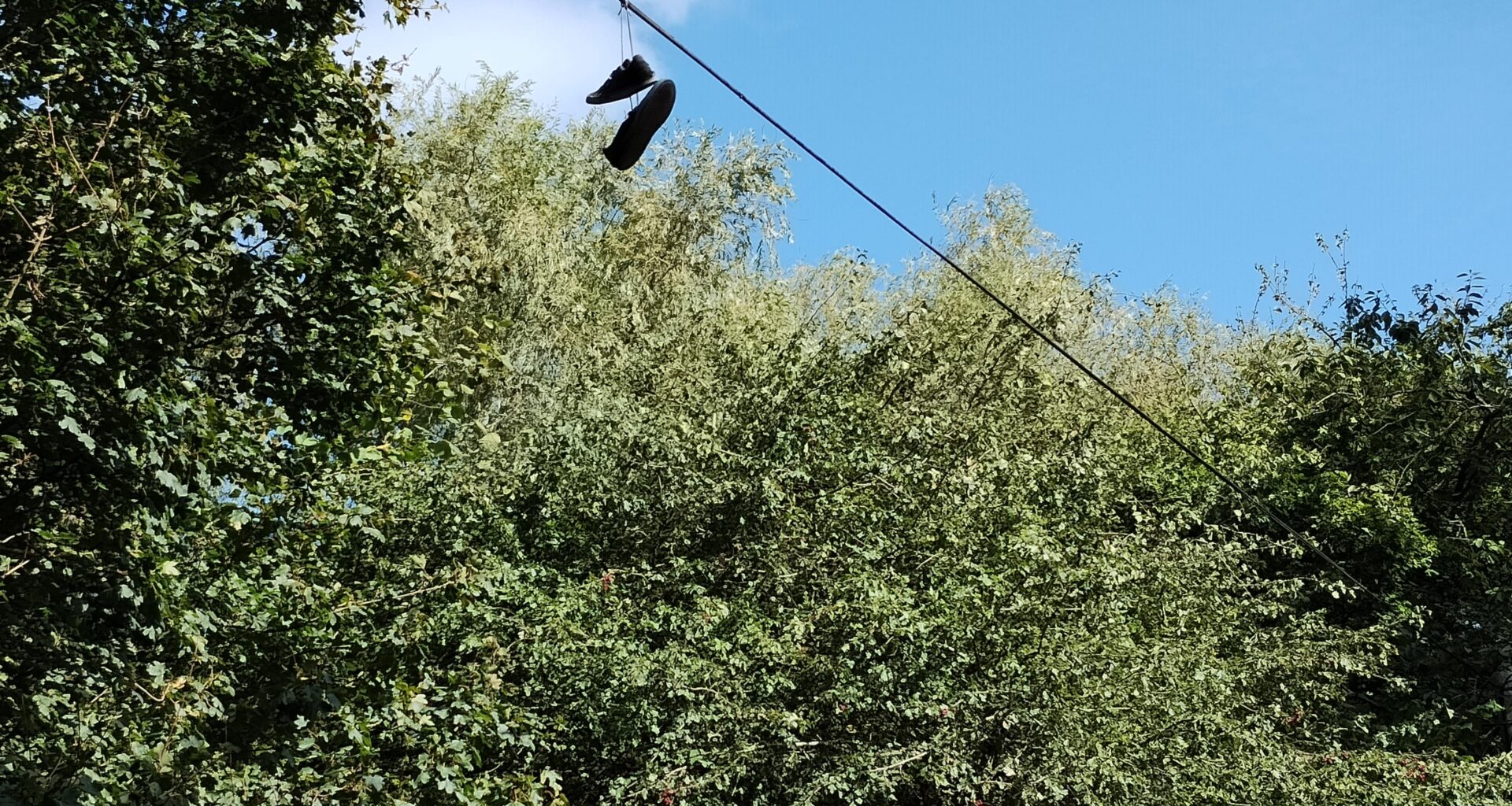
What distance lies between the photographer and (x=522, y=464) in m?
10.3

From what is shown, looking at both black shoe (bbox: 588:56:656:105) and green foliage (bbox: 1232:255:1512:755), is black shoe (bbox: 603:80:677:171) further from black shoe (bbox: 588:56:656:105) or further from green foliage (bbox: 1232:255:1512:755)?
green foliage (bbox: 1232:255:1512:755)

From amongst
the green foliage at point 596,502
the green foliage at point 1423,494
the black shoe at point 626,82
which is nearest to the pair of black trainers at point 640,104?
the black shoe at point 626,82

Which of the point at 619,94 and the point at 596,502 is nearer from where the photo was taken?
the point at 619,94

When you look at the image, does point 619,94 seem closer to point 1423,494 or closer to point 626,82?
point 626,82

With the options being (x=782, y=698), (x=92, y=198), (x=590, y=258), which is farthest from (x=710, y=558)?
(x=590, y=258)

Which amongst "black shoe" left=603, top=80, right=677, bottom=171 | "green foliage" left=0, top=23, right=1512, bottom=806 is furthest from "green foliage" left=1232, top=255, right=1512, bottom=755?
"black shoe" left=603, top=80, right=677, bottom=171

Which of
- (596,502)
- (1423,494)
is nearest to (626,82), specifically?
(596,502)

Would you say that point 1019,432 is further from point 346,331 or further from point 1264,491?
point 346,331

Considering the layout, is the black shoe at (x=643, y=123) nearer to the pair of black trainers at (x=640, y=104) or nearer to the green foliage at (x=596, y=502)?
the pair of black trainers at (x=640, y=104)

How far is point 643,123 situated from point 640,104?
0.26ft

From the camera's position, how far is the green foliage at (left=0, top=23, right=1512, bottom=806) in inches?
219

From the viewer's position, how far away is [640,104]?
18.9ft

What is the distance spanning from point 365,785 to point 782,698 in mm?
3576

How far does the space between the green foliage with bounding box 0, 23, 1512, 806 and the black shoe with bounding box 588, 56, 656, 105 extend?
156 cm
